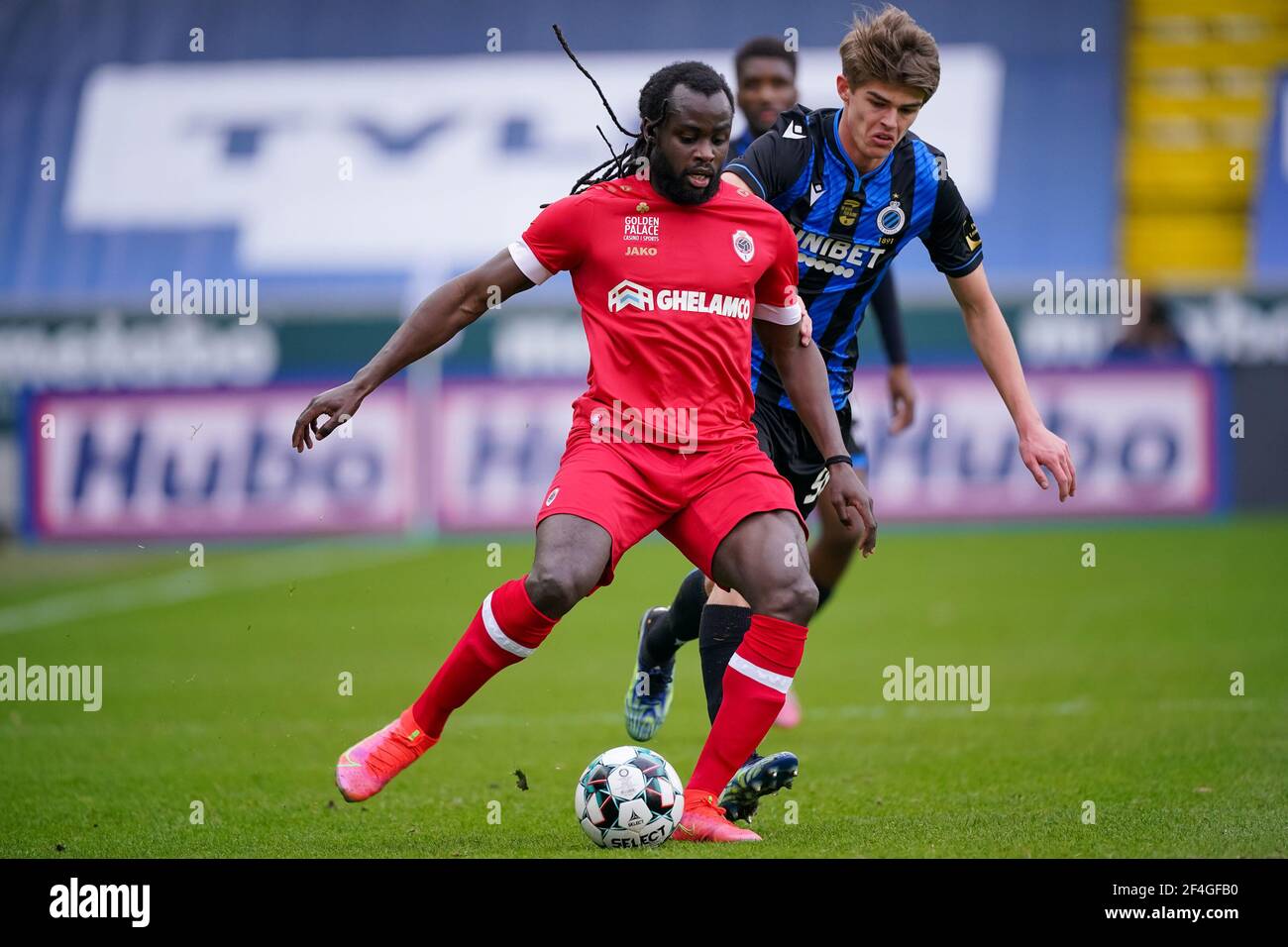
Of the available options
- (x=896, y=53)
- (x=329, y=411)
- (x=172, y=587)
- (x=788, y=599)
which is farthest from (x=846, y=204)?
(x=172, y=587)

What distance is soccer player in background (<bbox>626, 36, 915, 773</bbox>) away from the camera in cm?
534

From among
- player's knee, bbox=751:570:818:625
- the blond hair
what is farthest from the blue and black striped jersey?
player's knee, bbox=751:570:818:625

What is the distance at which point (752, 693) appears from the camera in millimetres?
5117

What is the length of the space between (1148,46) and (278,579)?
528 inches

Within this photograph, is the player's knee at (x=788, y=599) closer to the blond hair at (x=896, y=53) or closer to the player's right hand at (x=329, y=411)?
the player's right hand at (x=329, y=411)

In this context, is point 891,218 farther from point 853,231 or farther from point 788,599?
point 788,599

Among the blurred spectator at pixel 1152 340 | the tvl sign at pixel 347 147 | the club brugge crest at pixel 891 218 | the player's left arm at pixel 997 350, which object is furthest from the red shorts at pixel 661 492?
the tvl sign at pixel 347 147

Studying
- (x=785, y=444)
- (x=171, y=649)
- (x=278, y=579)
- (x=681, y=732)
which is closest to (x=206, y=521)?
(x=278, y=579)

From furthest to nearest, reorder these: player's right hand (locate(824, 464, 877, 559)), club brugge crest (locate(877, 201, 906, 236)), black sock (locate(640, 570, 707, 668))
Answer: black sock (locate(640, 570, 707, 668)) < club brugge crest (locate(877, 201, 906, 236)) < player's right hand (locate(824, 464, 877, 559))

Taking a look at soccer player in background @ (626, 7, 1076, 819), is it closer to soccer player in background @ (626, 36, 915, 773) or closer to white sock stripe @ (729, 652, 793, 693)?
soccer player in background @ (626, 36, 915, 773)

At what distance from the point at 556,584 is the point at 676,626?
1.58 metres

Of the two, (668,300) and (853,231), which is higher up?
(853,231)

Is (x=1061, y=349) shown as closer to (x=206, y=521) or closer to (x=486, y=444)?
(x=486, y=444)
